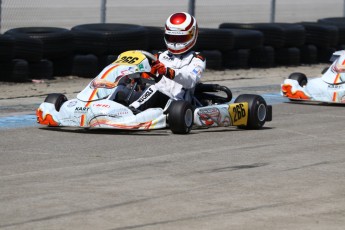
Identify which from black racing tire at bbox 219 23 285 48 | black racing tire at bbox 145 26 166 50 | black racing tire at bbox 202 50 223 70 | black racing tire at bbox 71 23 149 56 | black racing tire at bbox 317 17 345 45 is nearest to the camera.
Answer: black racing tire at bbox 71 23 149 56

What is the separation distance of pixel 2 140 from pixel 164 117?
159cm

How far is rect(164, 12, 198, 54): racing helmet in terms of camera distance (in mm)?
10336

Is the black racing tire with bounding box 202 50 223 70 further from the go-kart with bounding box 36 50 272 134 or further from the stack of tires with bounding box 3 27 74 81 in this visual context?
the go-kart with bounding box 36 50 272 134

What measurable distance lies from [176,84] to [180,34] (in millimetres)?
552

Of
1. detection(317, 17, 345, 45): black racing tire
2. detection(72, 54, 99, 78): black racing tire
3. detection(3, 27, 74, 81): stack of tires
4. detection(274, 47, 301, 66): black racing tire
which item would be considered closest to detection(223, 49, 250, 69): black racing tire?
detection(274, 47, 301, 66): black racing tire

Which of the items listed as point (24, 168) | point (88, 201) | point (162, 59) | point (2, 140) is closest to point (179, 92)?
point (162, 59)

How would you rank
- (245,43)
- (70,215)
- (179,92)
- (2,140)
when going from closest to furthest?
(70,215) → (2,140) → (179,92) → (245,43)

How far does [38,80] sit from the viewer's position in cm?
1422

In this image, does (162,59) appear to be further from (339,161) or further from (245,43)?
(245,43)

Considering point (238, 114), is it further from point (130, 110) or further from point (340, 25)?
point (340, 25)

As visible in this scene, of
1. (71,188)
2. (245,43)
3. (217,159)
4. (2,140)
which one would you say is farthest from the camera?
(245,43)

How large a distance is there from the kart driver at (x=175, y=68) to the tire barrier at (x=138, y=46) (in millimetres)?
3749

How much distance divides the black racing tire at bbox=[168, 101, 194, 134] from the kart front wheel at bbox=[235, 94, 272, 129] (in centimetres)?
83

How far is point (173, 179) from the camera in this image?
730 centimetres
